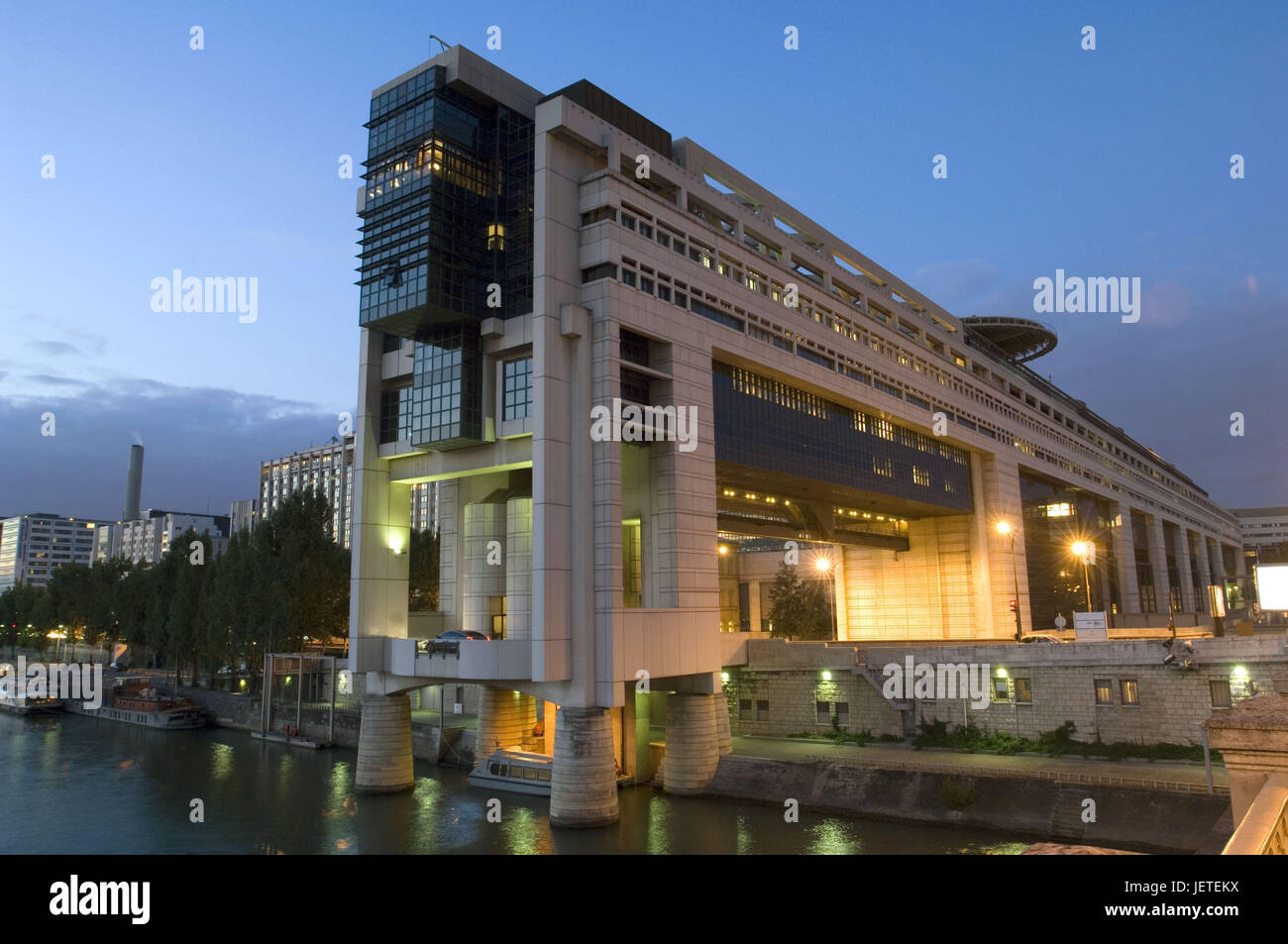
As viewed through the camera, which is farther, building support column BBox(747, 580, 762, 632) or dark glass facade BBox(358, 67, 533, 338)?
building support column BBox(747, 580, 762, 632)

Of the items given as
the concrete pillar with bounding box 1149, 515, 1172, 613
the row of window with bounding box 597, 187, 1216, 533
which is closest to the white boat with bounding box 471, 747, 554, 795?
the row of window with bounding box 597, 187, 1216, 533

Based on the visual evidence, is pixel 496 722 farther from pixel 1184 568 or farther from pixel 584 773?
pixel 1184 568

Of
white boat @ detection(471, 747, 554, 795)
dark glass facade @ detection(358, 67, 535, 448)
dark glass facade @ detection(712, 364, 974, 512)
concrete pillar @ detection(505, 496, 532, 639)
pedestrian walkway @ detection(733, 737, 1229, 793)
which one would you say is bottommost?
white boat @ detection(471, 747, 554, 795)

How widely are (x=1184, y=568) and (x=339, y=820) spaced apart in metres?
130

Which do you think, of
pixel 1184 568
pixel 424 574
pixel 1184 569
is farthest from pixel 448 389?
pixel 1184 568

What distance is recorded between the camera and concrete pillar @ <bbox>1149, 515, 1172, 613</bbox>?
111688mm

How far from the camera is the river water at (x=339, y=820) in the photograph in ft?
118

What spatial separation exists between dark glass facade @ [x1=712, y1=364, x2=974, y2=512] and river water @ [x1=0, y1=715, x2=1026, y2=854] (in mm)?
21588

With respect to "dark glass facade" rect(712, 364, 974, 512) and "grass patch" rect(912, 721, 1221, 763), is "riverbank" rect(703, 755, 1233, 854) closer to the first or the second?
"grass patch" rect(912, 721, 1221, 763)

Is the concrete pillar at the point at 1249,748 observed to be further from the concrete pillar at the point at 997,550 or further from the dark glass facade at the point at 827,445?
the concrete pillar at the point at 997,550

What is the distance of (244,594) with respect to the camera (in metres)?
84.3

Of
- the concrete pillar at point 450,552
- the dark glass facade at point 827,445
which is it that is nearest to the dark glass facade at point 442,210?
the dark glass facade at point 827,445
